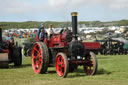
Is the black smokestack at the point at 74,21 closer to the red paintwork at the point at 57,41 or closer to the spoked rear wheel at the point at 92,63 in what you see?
the red paintwork at the point at 57,41

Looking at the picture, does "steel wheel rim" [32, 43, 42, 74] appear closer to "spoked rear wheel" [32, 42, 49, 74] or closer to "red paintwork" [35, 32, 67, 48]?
"spoked rear wheel" [32, 42, 49, 74]

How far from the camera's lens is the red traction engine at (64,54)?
8336 mm

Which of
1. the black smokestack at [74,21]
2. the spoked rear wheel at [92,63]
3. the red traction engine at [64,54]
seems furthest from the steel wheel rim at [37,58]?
→ the spoked rear wheel at [92,63]

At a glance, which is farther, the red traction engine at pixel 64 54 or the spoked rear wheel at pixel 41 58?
the spoked rear wheel at pixel 41 58

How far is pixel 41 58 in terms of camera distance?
909 cm

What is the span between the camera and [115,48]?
998 inches

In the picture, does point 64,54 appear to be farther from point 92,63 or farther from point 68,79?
point 92,63

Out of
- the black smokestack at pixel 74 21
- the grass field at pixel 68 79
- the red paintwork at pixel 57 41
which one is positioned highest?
the black smokestack at pixel 74 21

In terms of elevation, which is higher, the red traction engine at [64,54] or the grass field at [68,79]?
the red traction engine at [64,54]

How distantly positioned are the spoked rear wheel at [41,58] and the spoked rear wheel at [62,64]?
0.56m

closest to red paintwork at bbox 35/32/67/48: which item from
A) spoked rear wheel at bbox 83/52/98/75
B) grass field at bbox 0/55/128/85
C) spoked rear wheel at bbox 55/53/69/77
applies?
spoked rear wheel at bbox 55/53/69/77

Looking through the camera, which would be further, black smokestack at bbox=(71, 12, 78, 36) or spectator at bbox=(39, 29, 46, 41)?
spectator at bbox=(39, 29, 46, 41)

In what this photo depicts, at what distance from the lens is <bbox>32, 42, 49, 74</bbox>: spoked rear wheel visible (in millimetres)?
8898

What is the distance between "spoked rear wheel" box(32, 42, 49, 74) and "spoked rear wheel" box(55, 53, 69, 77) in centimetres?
56
